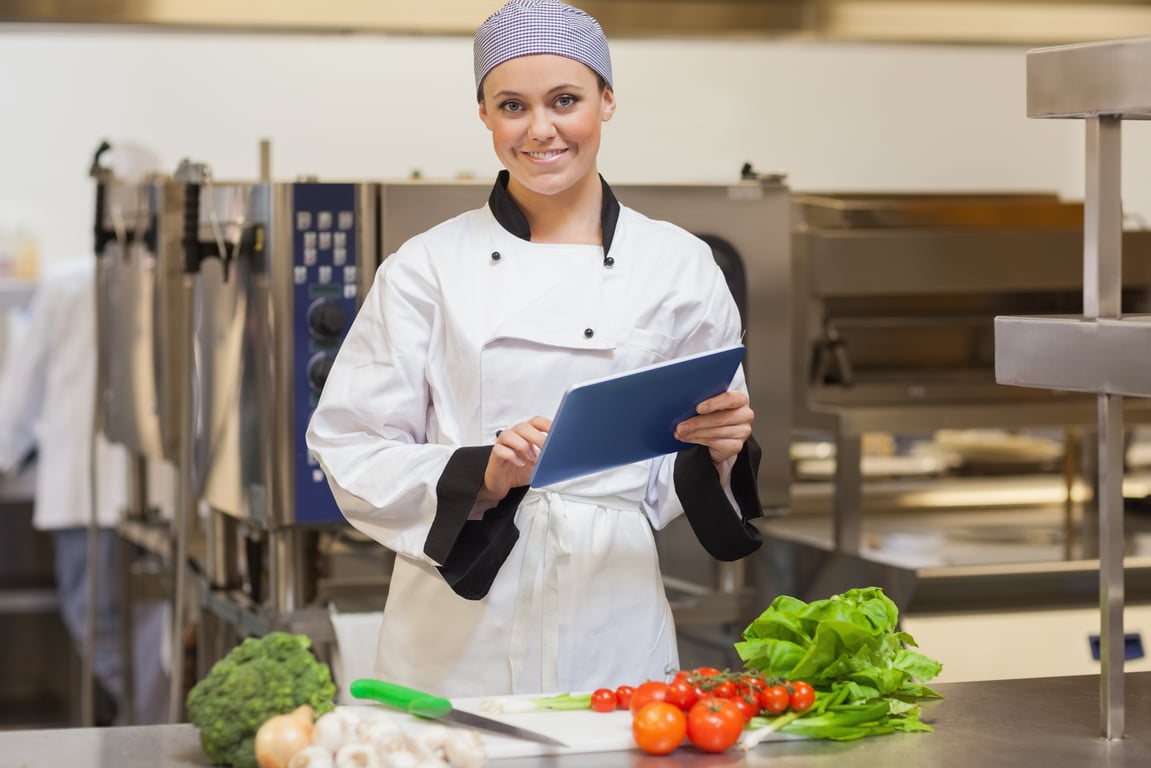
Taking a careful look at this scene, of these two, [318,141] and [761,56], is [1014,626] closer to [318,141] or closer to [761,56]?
[761,56]

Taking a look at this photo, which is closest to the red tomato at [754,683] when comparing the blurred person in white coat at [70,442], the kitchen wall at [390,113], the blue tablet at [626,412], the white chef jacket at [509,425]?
the blue tablet at [626,412]

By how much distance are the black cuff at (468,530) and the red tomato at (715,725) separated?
0.44 meters

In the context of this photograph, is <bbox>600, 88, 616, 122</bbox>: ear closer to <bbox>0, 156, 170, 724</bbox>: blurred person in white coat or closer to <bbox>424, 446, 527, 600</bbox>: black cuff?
<bbox>424, 446, 527, 600</bbox>: black cuff

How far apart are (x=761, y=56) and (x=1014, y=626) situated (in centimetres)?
222

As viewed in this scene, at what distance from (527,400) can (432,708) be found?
0.50 metres

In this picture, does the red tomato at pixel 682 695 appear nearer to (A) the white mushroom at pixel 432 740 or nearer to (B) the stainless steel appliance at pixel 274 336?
(A) the white mushroom at pixel 432 740

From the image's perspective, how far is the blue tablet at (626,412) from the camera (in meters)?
1.50

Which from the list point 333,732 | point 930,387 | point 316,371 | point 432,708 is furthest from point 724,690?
point 930,387

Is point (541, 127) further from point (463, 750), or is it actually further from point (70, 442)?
point (70, 442)

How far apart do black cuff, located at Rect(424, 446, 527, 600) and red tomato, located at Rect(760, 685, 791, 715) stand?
1.40 feet

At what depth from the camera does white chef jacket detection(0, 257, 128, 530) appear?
462 centimetres

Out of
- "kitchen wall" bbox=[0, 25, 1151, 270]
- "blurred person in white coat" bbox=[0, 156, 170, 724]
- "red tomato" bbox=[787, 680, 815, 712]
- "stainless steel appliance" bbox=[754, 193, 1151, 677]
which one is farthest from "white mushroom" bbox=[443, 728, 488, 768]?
"blurred person in white coat" bbox=[0, 156, 170, 724]

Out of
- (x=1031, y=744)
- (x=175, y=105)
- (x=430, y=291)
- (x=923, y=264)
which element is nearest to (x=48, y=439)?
(x=175, y=105)

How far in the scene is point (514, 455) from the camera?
65.1 inches
